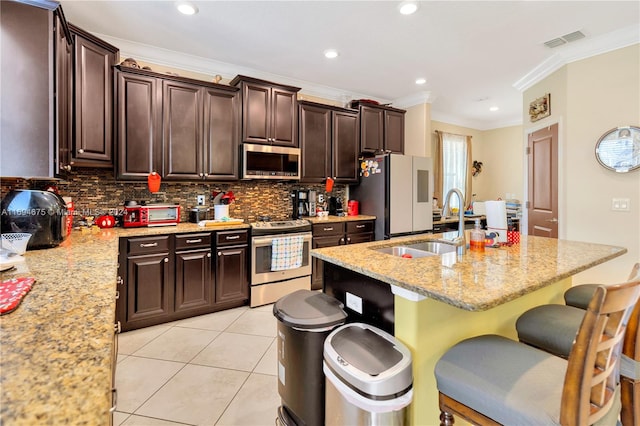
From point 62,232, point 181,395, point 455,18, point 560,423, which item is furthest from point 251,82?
point 560,423

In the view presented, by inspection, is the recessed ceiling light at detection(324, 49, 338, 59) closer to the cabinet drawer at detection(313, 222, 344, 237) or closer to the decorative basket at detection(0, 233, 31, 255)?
the cabinet drawer at detection(313, 222, 344, 237)

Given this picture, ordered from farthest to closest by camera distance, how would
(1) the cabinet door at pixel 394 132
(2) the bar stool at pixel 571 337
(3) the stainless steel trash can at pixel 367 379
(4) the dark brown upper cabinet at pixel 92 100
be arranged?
(1) the cabinet door at pixel 394 132 < (4) the dark brown upper cabinet at pixel 92 100 < (2) the bar stool at pixel 571 337 < (3) the stainless steel trash can at pixel 367 379

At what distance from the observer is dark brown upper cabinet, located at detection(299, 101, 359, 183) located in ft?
13.3

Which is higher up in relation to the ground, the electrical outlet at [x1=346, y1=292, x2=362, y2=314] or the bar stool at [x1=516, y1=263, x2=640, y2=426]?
the electrical outlet at [x1=346, y1=292, x2=362, y2=314]

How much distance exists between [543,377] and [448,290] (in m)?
0.41

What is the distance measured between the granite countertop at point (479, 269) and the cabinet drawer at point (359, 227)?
2.06 m

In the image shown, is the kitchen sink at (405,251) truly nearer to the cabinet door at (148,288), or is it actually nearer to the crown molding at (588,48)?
the cabinet door at (148,288)

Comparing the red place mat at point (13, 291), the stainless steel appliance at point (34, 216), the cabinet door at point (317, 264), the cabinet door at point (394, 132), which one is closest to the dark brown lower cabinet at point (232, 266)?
the cabinet door at point (317, 264)

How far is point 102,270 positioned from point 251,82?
278cm

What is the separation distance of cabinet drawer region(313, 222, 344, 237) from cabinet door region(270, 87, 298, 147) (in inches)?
43.3

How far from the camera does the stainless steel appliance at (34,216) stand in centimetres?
183

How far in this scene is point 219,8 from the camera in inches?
102

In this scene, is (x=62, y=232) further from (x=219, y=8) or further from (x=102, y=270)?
(x=219, y=8)

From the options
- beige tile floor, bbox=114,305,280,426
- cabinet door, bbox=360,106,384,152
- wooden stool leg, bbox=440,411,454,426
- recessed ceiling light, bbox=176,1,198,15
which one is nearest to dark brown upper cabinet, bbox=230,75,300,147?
recessed ceiling light, bbox=176,1,198,15
